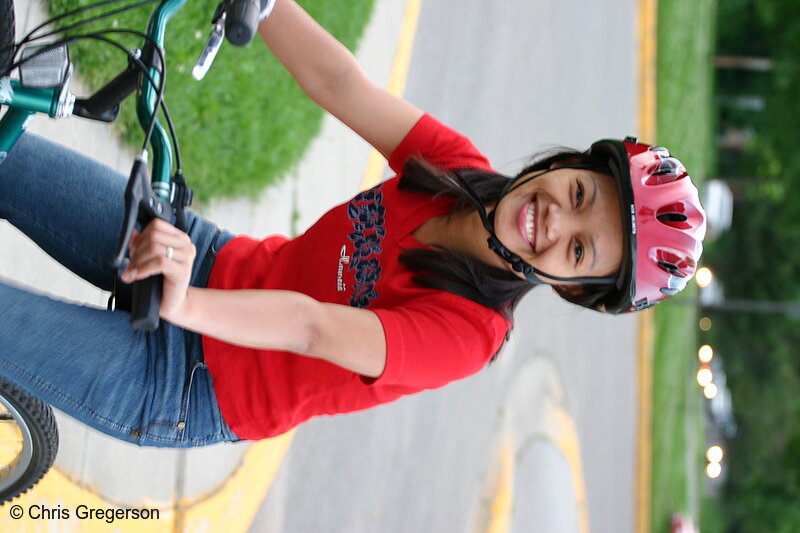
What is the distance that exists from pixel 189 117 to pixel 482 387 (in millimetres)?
4460

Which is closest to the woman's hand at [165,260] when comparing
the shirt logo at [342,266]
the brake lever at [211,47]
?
the brake lever at [211,47]

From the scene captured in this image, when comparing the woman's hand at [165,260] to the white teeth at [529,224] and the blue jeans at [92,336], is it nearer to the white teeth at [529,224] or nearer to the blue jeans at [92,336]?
the blue jeans at [92,336]

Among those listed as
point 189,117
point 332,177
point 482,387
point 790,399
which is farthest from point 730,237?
point 189,117

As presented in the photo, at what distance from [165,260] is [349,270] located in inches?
34.7

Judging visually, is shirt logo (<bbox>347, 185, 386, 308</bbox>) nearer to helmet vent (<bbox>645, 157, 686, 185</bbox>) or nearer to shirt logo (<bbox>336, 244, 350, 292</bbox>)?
shirt logo (<bbox>336, 244, 350, 292</bbox>)

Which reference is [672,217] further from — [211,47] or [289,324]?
[211,47]

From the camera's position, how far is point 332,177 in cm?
642

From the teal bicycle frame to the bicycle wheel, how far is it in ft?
2.87

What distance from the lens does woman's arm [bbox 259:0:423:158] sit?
9.36ft

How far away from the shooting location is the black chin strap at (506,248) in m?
2.70

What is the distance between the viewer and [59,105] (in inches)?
95.1

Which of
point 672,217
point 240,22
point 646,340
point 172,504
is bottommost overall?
point 172,504

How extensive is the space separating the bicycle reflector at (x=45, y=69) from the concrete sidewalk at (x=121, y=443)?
164cm

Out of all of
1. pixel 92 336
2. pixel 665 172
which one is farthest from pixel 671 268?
pixel 92 336
